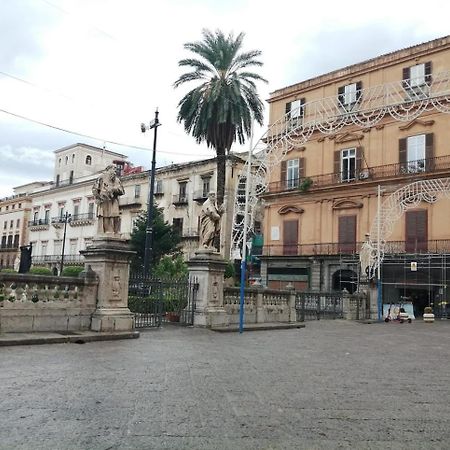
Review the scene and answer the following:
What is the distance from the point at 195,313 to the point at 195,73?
61.2 ft

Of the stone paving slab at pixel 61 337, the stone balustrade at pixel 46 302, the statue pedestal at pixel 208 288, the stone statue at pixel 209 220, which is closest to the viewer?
the stone paving slab at pixel 61 337

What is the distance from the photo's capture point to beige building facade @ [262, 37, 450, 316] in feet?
98.0

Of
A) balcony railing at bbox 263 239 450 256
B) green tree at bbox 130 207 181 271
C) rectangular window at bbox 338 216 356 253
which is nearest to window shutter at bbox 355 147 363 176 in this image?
rectangular window at bbox 338 216 356 253

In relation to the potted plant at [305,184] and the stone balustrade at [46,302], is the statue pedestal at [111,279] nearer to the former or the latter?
the stone balustrade at [46,302]

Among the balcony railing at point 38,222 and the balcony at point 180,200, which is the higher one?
the balcony at point 180,200

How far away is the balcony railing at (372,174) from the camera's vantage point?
3011cm

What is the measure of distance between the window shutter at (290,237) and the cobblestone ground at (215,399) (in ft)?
86.4

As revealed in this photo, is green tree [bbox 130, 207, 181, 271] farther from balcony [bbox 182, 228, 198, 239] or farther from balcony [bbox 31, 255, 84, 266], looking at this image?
balcony [bbox 31, 255, 84, 266]

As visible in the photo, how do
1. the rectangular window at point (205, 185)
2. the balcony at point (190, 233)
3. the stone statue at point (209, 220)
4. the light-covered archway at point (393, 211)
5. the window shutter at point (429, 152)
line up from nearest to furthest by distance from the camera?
1. the stone statue at point (209, 220)
2. the light-covered archway at point (393, 211)
3. the window shutter at point (429, 152)
4. the balcony at point (190, 233)
5. the rectangular window at point (205, 185)

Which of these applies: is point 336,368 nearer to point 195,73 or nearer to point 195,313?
point 195,313

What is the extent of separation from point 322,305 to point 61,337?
15.7m

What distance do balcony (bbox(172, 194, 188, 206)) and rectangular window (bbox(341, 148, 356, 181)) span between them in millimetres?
16312

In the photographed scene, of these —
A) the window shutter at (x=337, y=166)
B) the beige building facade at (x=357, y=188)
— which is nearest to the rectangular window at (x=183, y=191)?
the beige building facade at (x=357, y=188)

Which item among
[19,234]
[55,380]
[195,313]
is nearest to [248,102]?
[195,313]
